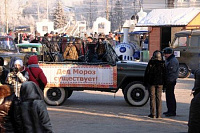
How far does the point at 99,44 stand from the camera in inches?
561

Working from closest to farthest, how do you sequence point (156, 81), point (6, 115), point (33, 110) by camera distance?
point (33, 110)
point (6, 115)
point (156, 81)

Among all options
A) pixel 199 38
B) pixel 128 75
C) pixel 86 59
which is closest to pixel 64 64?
pixel 86 59

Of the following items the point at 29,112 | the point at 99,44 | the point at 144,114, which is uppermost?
the point at 99,44

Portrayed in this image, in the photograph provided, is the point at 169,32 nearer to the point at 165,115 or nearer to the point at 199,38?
the point at 199,38

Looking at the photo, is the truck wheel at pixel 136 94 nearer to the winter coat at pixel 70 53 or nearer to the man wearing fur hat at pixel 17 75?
the winter coat at pixel 70 53

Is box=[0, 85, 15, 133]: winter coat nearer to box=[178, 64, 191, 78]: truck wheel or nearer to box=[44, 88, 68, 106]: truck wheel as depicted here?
box=[44, 88, 68, 106]: truck wheel

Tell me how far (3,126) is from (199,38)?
16.0 metres

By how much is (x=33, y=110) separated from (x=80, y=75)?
714cm

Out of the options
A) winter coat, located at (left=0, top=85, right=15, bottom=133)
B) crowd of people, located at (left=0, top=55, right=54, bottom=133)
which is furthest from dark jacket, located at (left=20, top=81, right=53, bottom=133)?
winter coat, located at (left=0, top=85, right=15, bottom=133)

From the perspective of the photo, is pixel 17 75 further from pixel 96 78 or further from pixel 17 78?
pixel 96 78

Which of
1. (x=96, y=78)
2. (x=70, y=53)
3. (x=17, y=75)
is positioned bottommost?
(x=96, y=78)

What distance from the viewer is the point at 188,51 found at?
21.3 metres

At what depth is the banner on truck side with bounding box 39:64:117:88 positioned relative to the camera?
1335cm

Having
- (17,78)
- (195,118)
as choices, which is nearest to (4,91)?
(17,78)
